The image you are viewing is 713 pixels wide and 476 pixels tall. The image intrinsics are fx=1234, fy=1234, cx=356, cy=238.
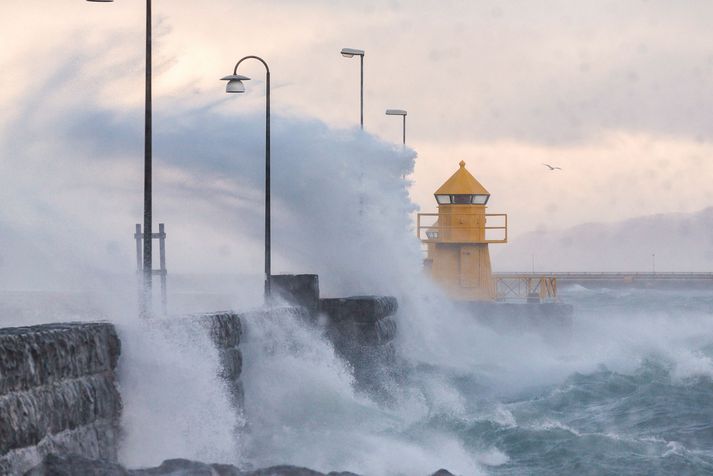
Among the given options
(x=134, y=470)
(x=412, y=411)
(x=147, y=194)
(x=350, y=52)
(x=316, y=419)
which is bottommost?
(x=412, y=411)

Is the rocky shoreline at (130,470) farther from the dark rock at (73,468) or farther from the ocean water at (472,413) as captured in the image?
the ocean water at (472,413)

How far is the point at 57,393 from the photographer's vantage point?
31.3ft

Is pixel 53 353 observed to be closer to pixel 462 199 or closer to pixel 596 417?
pixel 596 417

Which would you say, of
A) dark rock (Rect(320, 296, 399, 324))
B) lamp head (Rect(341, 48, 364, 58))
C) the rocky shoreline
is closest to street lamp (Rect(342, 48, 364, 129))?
lamp head (Rect(341, 48, 364, 58))

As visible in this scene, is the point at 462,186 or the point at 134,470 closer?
the point at 134,470

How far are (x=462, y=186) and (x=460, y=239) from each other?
1.66m

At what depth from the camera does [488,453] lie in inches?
615

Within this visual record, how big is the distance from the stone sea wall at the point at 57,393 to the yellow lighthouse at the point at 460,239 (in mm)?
27959

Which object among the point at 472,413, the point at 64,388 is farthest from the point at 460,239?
the point at 64,388

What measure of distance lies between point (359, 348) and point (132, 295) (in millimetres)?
4138

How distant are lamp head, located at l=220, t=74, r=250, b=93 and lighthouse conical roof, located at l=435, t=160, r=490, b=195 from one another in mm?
19640

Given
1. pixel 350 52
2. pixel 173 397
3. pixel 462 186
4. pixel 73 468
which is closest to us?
pixel 73 468

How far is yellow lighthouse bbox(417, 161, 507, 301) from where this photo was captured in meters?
38.6

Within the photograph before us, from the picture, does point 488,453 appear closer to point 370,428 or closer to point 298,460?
point 370,428
